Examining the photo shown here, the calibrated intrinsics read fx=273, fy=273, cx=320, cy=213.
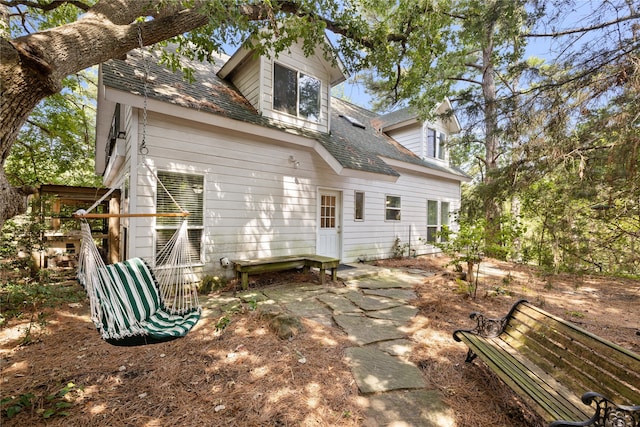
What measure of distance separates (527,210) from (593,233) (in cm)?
135

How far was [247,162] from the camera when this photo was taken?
5766 millimetres

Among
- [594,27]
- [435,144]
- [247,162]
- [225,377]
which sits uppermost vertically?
[435,144]

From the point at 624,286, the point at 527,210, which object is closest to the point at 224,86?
the point at 527,210

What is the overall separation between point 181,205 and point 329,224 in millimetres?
3816

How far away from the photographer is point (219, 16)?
131 inches

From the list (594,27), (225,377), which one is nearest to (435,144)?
(594,27)

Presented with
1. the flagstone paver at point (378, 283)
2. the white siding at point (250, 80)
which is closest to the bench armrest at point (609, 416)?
the flagstone paver at point (378, 283)

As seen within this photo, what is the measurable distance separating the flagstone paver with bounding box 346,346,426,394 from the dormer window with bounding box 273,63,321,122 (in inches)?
218

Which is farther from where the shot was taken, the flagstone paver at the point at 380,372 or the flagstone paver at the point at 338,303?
the flagstone paver at the point at 338,303

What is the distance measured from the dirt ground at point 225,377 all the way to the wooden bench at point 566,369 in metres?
0.32

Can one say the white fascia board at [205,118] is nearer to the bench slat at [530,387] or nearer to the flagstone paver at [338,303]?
the flagstone paver at [338,303]

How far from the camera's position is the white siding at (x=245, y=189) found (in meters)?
4.74

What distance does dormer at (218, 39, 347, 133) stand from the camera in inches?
245

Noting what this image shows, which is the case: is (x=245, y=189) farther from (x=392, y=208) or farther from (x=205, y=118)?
(x=392, y=208)
